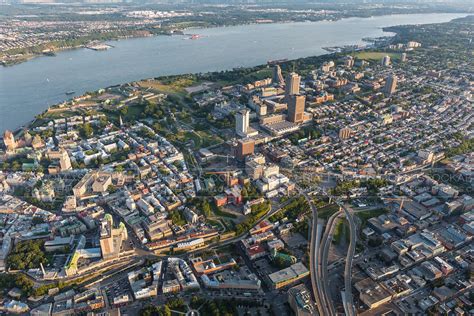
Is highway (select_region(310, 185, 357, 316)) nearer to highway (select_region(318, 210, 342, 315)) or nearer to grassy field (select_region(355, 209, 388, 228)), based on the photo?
highway (select_region(318, 210, 342, 315))

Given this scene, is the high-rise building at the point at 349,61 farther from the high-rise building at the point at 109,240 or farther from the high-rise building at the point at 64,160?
the high-rise building at the point at 109,240

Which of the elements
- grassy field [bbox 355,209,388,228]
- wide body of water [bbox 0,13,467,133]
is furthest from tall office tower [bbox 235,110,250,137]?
wide body of water [bbox 0,13,467,133]

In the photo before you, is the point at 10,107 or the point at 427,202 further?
the point at 10,107

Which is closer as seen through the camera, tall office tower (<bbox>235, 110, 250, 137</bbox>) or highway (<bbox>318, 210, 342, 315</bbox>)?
highway (<bbox>318, 210, 342, 315</bbox>)

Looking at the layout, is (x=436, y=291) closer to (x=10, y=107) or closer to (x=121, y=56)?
(x=10, y=107)

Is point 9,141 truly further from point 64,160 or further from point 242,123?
point 242,123

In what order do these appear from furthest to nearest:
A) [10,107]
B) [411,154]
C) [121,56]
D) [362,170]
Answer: [121,56] < [10,107] < [411,154] < [362,170]

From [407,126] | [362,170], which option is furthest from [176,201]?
[407,126]
